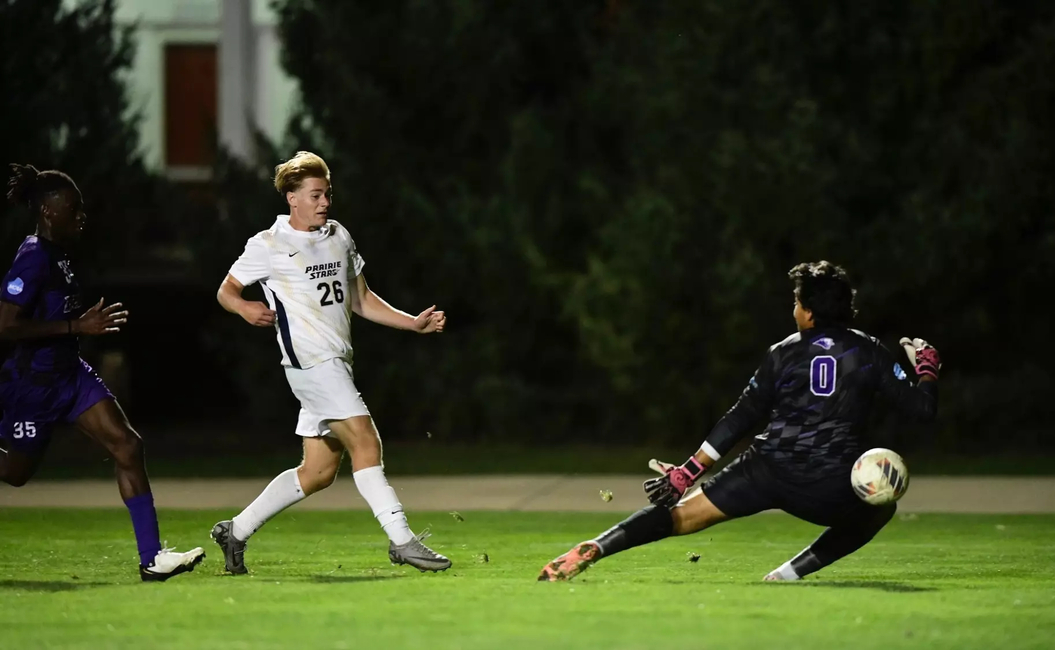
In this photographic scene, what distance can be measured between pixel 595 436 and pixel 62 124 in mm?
6315

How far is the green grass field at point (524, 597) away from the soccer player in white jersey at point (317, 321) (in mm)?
416

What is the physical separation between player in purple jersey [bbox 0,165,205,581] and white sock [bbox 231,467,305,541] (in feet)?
1.19

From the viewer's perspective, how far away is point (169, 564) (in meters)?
8.42

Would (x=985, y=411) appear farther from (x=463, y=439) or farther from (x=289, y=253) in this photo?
(x=289, y=253)

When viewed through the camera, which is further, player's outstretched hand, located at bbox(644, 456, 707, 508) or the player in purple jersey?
the player in purple jersey

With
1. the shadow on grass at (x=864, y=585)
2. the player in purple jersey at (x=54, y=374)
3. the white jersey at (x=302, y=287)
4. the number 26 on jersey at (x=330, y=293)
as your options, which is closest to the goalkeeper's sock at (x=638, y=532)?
the shadow on grass at (x=864, y=585)

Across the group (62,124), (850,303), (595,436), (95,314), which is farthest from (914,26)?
(95,314)

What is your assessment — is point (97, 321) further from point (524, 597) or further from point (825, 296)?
point (825, 296)

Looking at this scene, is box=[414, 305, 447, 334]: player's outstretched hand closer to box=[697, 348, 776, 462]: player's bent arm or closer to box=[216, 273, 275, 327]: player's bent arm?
box=[216, 273, 275, 327]: player's bent arm

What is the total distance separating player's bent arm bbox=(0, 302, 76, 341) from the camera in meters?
8.44

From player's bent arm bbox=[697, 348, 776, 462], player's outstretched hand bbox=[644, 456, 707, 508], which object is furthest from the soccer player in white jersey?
player's bent arm bbox=[697, 348, 776, 462]

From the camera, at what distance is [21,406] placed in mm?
8594

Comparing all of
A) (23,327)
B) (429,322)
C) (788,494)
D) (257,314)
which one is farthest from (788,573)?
(23,327)

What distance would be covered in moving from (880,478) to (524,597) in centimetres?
159
